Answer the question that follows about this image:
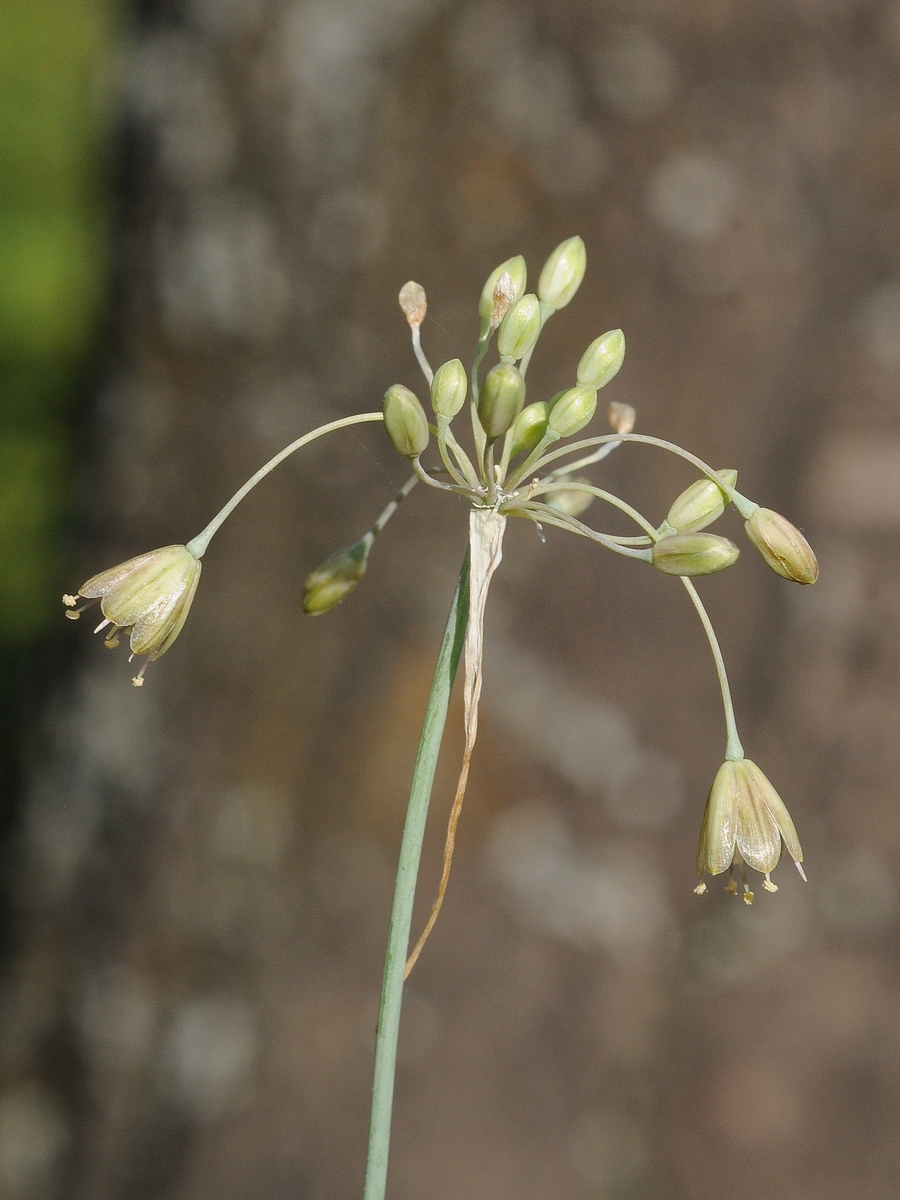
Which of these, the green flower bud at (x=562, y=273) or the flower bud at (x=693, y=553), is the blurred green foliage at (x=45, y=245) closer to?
the green flower bud at (x=562, y=273)

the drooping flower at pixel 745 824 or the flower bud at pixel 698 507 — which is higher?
the flower bud at pixel 698 507

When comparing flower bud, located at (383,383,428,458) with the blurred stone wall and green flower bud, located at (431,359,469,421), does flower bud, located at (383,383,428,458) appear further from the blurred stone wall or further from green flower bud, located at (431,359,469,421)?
the blurred stone wall

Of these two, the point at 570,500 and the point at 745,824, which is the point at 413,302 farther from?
the point at 745,824

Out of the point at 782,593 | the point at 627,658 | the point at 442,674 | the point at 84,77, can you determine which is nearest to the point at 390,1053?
the point at 442,674

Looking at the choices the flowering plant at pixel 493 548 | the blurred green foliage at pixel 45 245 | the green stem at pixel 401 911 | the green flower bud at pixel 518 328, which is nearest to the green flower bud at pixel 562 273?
the flowering plant at pixel 493 548

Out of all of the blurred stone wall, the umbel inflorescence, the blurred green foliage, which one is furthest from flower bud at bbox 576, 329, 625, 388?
the blurred green foliage

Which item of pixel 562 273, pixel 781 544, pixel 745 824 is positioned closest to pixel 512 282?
pixel 562 273
